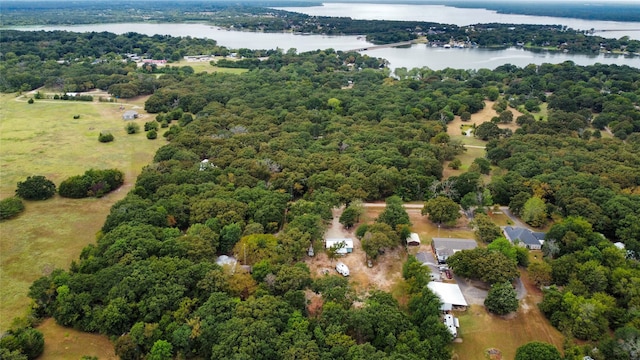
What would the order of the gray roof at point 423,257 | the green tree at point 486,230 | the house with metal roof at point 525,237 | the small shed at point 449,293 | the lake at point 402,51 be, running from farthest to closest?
the lake at point 402,51
the house with metal roof at point 525,237
the green tree at point 486,230
the gray roof at point 423,257
the small shed at point 449,293

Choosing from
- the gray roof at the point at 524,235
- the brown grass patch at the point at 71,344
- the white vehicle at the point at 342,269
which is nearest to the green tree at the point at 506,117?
the gray roof at the point at 524,235

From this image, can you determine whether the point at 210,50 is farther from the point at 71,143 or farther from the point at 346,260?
the point at 346,260

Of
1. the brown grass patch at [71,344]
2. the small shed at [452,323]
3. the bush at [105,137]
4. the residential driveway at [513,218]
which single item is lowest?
the brown grass patch at [71,344]

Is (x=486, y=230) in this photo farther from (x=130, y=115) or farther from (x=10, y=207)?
(x=130, y=115)

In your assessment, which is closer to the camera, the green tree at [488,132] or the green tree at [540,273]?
the green tree at [540,273]

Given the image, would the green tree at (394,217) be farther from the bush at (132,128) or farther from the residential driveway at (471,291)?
the bush at (132,128)

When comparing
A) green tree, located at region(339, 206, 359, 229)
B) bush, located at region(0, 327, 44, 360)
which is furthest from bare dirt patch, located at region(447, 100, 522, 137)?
bush, located at region(0, 327, 44, 360)

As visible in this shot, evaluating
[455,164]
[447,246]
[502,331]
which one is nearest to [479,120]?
[455,164]
